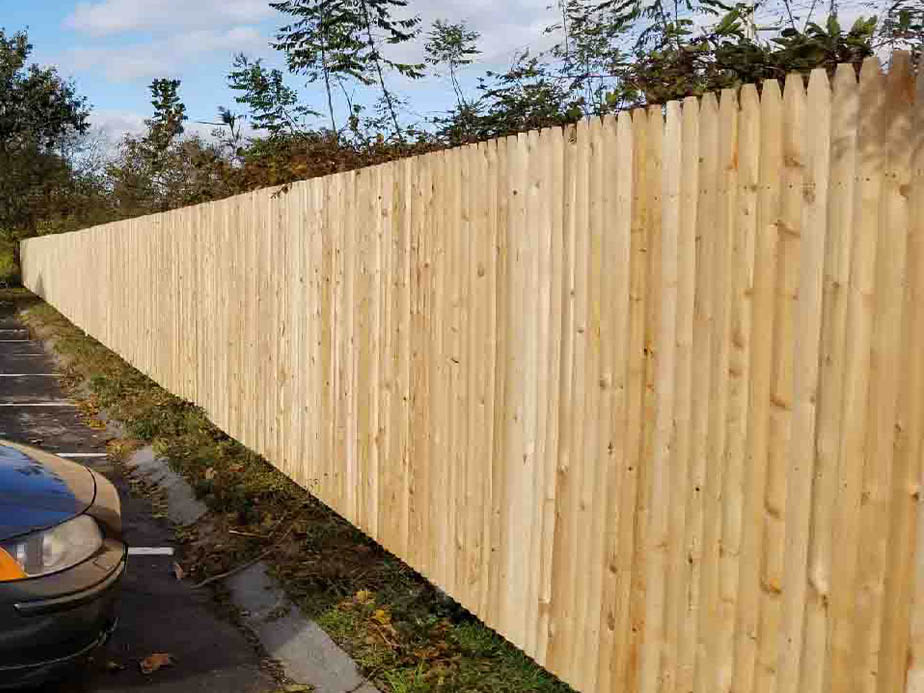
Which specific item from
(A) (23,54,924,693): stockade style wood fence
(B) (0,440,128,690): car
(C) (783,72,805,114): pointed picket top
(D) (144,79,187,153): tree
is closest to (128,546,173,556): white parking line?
(A) (23,54,924,693): stockade style wood fence

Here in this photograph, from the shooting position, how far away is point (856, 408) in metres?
2.54

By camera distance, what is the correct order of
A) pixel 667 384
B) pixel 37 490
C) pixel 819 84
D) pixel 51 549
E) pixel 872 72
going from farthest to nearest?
pixel 37 490 < pixel 51 549 < pixel 667 384 < pixel 819 84 < pixel 872 72

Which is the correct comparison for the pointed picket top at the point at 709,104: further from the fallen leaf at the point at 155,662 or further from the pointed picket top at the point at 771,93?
the fallen leaf at the point at 155,662

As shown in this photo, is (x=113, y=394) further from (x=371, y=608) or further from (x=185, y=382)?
(x=371, y=608)

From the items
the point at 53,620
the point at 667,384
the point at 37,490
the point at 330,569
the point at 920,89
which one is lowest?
the point at 330,569

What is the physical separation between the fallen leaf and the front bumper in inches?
23.0

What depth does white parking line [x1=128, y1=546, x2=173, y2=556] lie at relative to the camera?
6477 millimetres

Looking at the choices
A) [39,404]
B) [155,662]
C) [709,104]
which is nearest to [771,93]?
[709,104]

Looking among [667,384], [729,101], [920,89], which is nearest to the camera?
[920,89]

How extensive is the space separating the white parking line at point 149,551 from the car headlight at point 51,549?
2.36 m

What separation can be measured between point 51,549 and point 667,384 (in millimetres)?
2473

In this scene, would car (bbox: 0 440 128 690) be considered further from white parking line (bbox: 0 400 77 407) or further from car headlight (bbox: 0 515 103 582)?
white parking line (bbox: 0 400 77 407)

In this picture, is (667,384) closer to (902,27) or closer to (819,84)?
(819,84)

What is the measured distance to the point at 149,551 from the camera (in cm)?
653
